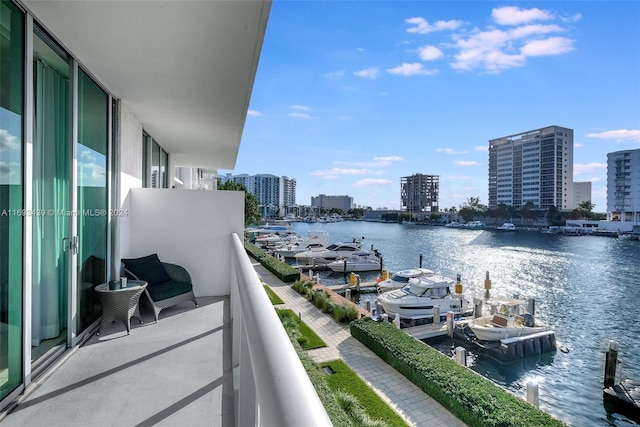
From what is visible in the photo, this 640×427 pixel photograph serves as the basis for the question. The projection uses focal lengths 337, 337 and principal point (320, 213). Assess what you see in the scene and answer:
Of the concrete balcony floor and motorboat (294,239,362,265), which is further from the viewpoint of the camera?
motorboat (294,239,362,265)

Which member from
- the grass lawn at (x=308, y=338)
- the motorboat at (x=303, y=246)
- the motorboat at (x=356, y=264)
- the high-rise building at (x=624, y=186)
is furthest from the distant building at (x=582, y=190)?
the grass lawn at (x=308, y=338)

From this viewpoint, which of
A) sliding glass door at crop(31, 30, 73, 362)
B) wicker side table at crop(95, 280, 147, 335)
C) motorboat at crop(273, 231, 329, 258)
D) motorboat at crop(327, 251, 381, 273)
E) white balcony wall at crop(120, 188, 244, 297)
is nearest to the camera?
sliding glass door at crop(31, 30, 73, 362)

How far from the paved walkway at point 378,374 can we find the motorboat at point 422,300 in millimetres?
3120

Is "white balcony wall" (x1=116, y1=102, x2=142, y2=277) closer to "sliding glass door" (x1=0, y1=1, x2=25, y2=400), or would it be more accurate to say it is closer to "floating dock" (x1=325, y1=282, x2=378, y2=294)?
"sliding glass door" (x1=0, y1=1, x2=25, y2=400)

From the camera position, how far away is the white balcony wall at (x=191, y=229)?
5289mm

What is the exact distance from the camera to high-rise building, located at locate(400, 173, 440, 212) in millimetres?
110250

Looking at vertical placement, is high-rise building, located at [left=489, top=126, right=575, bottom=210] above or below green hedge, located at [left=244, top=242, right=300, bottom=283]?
above

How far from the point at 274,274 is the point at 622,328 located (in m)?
15.8

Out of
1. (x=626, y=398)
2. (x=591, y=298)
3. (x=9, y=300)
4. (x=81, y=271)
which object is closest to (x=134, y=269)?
(x=81, y=271)

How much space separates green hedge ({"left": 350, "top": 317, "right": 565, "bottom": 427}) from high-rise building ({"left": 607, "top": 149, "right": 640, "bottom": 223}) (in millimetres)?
74356

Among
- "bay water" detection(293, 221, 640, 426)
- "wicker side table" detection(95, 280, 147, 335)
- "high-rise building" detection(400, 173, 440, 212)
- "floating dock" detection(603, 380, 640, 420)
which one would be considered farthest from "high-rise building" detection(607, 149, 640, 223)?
"wicker side table" detection(95, 280, 147, 335)

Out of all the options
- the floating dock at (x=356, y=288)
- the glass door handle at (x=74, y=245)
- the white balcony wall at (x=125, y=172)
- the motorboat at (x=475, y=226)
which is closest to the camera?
the glass door handle at (x=74, y=245)

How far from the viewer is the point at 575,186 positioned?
88938 millimetres

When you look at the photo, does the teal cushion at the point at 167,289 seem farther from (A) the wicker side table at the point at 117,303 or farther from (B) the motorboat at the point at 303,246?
(B) the motorboat at the point at 303,246
